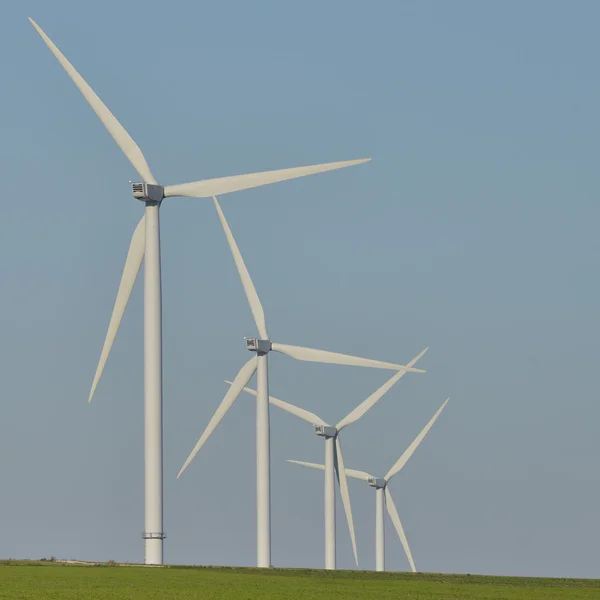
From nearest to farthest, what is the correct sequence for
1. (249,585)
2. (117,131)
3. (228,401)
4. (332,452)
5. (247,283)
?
(249,585) → (117,131) → (228,401) → (247,283) → (332,452)

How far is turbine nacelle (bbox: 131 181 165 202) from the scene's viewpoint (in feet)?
320

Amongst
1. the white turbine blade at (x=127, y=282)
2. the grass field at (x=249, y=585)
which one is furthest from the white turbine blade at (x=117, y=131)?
the grass field at (x=249, y=585)

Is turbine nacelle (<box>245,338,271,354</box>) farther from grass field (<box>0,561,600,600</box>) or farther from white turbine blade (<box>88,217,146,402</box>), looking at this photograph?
grass field (<box>0,561,600,600</box>)

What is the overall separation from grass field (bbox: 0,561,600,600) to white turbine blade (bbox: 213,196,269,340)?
1097 inches

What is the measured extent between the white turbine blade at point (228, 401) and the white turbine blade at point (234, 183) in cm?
1700

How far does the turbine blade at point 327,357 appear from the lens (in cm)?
11244

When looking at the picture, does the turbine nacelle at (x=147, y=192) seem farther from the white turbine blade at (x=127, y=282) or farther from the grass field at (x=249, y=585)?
the grass field at (x=249, y=585)

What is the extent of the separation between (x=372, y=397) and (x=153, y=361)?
44.5m

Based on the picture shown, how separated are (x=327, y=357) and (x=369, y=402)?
20.0 meters

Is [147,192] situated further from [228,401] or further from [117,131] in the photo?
[228,401]

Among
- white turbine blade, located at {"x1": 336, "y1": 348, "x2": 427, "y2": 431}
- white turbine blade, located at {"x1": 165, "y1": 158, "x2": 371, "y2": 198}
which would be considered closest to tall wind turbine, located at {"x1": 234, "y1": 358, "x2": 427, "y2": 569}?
white turbine blade, located at {"x1": 336, "y1": 348, "x2": 427, "y2": 431}

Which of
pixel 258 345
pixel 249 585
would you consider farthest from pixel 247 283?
pixel 249 585

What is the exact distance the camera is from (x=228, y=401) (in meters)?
114

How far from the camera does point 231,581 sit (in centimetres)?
8206
